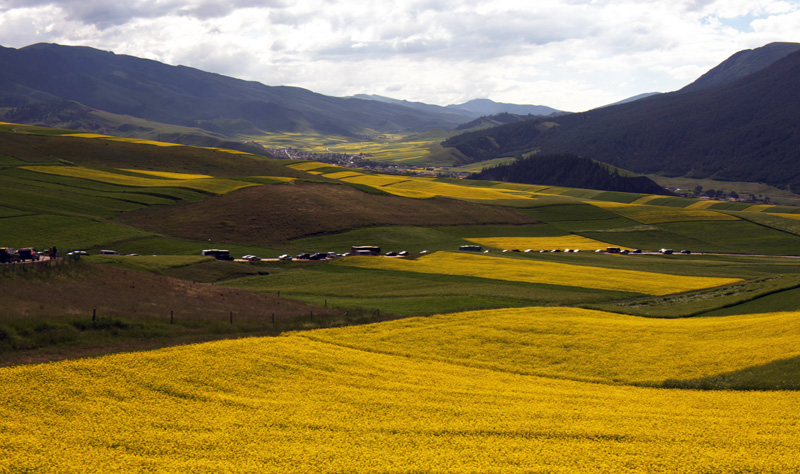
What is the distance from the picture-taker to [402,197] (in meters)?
149

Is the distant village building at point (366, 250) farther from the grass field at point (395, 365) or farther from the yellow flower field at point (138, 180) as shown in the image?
the yellow flower field at point (138, 180)

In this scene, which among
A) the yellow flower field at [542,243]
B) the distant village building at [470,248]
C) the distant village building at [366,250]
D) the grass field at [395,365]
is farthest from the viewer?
the yellow flower field at [542,243]

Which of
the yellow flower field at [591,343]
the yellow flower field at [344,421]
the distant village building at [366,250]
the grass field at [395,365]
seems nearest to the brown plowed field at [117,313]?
the grass field at [395,365]

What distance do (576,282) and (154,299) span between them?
44.9 meters

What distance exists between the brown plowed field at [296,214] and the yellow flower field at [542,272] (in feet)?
93.6

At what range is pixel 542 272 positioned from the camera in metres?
72.8

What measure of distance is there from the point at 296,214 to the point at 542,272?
56808 millimetres

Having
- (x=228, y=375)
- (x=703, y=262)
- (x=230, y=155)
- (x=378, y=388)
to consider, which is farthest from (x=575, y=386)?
(x=230, y=155)

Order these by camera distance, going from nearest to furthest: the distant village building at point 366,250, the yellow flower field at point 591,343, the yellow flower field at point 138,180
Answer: the yellow flower field at point 591,343
the distant village building at point 366,250
the yellow flower field at point 138,180

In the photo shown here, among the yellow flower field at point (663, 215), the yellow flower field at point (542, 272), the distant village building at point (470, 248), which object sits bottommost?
the yellow flower field at point (542, 272)

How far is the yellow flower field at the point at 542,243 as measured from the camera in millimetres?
107125

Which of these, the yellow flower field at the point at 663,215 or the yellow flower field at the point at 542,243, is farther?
the yellow flower field at the point at 663,215

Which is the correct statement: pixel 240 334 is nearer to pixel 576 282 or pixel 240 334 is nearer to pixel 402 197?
pixel 576 282

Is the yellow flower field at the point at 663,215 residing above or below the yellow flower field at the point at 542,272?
above
